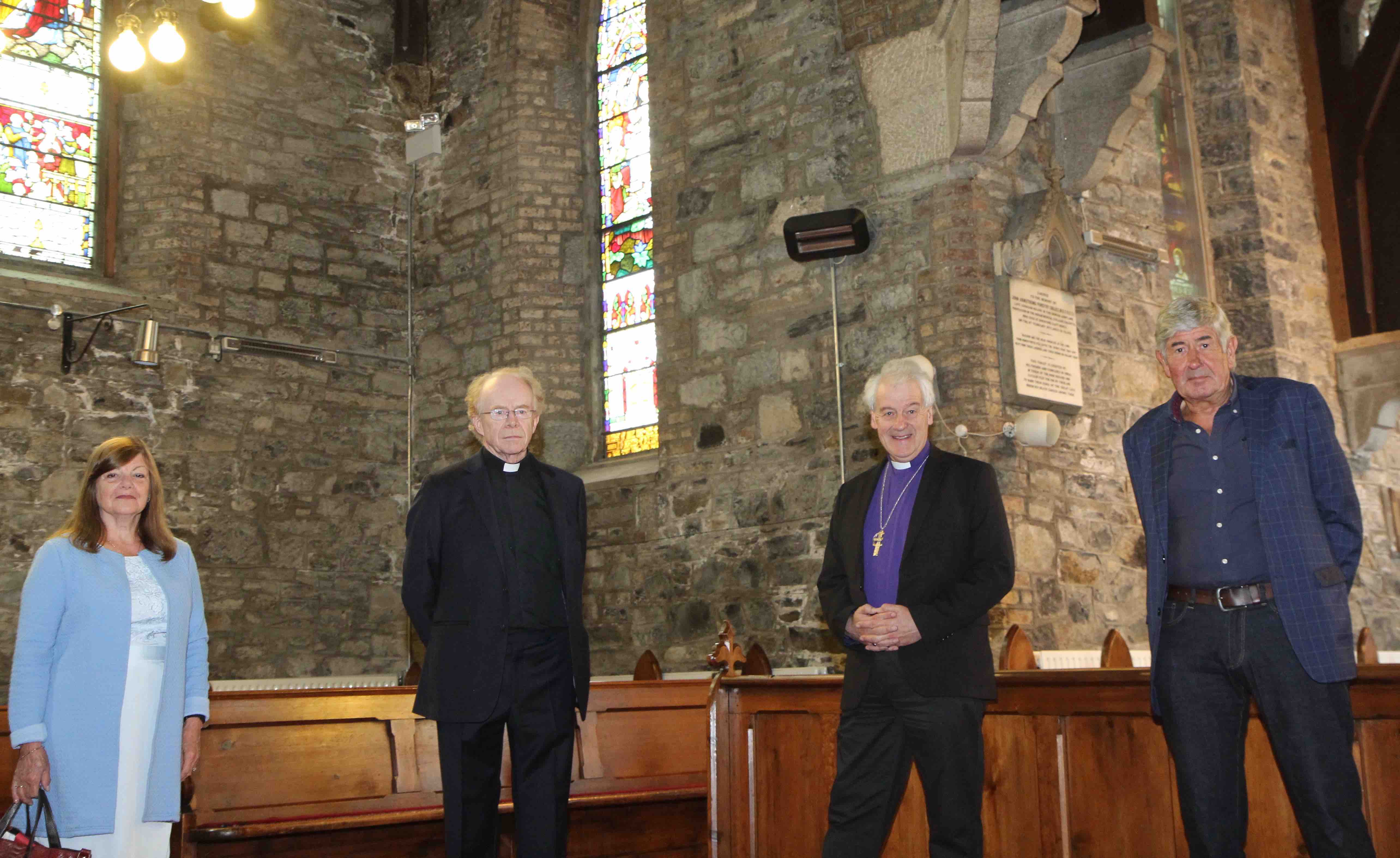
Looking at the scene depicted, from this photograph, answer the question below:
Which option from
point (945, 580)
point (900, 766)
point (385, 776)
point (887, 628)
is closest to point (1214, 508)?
point (945, 580)

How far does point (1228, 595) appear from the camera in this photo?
2.80 meters

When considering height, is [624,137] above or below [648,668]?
above

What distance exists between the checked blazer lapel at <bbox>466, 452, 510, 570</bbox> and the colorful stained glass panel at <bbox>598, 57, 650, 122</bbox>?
595 cm

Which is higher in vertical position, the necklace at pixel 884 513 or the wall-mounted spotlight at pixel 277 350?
the wall-mounted spotlight at pixel 277 350

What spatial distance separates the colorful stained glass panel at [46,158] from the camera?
8.25m

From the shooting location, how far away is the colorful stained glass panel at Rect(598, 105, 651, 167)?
29.4ft

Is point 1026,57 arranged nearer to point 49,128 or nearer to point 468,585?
point 468,585

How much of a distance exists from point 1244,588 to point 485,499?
5.74 ft

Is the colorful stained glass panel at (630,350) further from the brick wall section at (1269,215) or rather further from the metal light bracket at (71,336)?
the brick wall section at (1269,215)

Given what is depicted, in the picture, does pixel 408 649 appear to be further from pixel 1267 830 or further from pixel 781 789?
pixel 1267 830

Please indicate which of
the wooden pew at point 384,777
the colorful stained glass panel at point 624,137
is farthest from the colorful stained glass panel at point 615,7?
the wooden pew at point 384,777

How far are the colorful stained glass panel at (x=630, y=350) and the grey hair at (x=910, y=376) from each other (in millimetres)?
5119

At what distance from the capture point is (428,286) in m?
9.46

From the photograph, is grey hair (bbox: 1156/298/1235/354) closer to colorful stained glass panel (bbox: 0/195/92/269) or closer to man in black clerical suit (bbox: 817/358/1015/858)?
man in black clerical suit (bbox: 817/358/1015/858)
